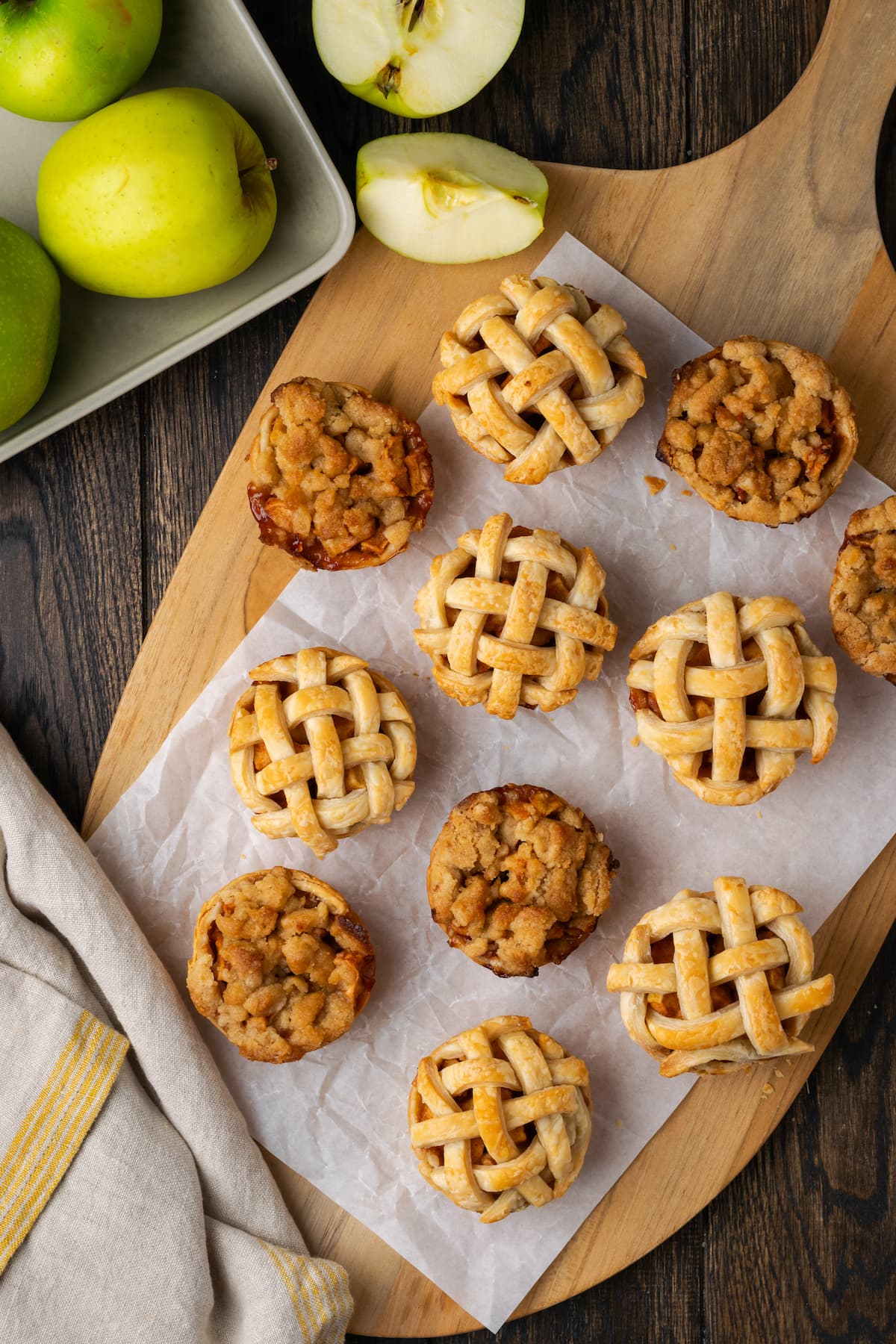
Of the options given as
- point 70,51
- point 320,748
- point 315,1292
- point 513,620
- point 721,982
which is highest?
point 70,51

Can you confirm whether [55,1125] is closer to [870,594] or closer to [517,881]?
[517,881]

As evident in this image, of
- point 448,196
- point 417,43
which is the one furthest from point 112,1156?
point 417,43

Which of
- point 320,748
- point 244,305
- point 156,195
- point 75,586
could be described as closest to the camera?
point 156,195

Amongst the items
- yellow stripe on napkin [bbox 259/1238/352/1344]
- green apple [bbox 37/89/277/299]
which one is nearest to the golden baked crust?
green apple [bbox 37/89/277/299]

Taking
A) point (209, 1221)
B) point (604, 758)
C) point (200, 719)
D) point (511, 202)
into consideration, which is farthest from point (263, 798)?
point (511, 202)

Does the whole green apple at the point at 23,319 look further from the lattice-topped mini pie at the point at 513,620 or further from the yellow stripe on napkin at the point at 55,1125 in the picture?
the yellow stripe on napkin at the point at 55,1125

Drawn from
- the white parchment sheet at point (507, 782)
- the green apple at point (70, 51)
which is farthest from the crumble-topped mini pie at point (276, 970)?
the green apple at point (70, 51)

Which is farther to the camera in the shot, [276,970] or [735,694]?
[276,970]
